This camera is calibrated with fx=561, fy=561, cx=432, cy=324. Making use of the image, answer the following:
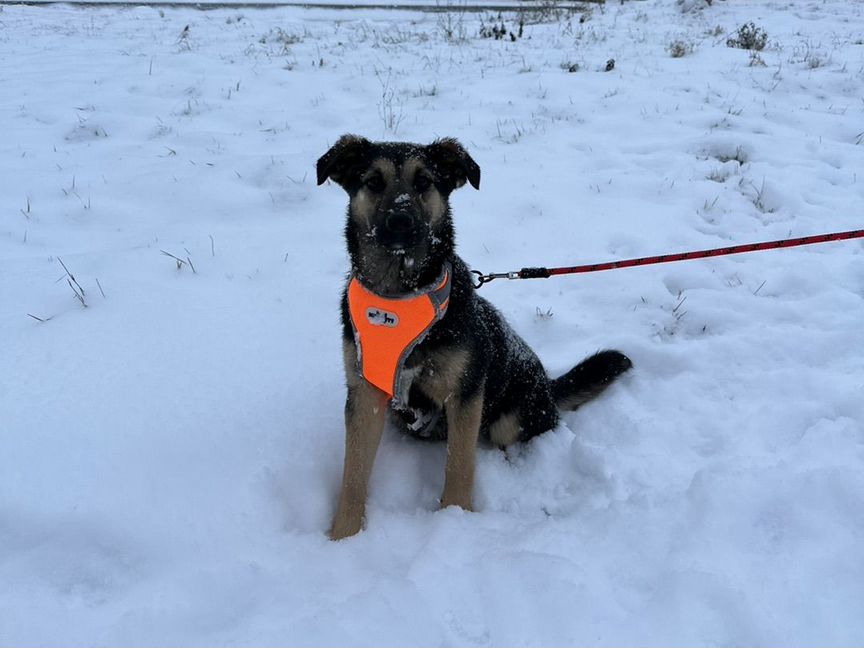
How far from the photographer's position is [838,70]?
27.2 feet

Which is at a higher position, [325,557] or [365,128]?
[365,128]

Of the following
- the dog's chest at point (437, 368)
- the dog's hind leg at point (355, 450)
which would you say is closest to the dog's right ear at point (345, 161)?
the dog's hind leg at point (355, 450)

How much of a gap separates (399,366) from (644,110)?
19.8ft

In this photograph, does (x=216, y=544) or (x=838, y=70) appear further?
(x=838, y=70)

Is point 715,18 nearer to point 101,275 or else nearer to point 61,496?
point 101,275

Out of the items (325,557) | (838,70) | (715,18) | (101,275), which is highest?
(715,18)

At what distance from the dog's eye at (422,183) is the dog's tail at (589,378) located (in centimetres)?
146

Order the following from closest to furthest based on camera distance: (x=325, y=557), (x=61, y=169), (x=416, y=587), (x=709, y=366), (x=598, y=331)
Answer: (x=416, y=587) < (x=325, y=557) < (x=709, y=366) < (x=598, y=331) < (x=61, y=169)

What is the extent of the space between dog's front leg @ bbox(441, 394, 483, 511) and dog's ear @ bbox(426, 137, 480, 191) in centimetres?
114

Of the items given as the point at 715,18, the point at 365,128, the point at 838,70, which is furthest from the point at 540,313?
the point at 715,18

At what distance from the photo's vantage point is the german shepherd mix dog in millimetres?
2635

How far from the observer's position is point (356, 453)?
2.84 metres

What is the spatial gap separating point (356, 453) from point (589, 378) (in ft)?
5.01

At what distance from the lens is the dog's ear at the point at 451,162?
9.66 ft
